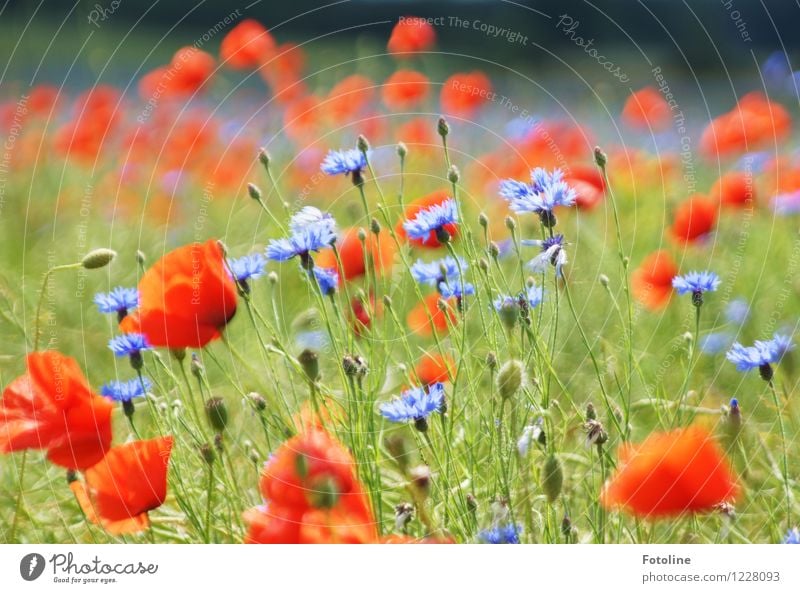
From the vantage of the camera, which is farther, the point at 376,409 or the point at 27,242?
the point at 27,242

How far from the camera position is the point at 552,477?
49 cm

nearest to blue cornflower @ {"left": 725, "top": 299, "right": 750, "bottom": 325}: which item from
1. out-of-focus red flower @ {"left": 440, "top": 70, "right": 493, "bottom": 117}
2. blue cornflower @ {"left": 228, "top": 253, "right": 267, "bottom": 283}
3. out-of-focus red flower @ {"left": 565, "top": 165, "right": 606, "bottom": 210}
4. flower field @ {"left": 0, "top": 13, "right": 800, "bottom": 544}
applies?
flower field @ {"left": 0, "top": 13, "right": 800, "bottom": 544}

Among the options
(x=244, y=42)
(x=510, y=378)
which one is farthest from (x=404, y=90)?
(x=510, y=378)

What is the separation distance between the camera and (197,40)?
677mm

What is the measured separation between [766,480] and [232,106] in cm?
57

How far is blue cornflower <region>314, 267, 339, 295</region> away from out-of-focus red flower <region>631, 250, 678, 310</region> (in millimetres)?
234

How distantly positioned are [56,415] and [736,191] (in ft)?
1.53

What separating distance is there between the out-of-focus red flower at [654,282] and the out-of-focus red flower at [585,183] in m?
0.06

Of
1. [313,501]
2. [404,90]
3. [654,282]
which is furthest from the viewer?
[404,90]

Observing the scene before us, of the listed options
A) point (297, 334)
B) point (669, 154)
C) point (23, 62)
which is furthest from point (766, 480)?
point (23, 62)

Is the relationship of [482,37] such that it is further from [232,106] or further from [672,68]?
[232,106]

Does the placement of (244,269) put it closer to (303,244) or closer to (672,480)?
(303,244)

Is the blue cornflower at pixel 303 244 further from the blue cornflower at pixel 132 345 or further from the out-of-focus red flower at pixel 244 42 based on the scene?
the out-of-focus red flower at pixel 244 42
